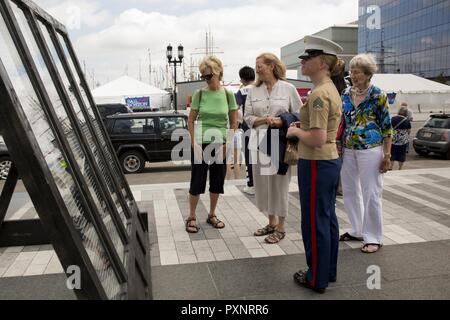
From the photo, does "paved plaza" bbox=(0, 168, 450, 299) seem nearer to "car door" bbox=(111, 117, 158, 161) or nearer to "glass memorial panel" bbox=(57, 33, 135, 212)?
"glass memorial panel" bbox=(57, 33, 135, 212)

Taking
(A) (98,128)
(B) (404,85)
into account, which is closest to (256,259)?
(A) (98,128)

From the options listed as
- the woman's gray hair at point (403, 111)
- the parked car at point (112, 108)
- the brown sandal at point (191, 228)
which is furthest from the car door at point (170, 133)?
the parked car at point (112, 108)

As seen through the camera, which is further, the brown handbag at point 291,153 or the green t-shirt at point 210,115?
the green t-shirt at point 210,115

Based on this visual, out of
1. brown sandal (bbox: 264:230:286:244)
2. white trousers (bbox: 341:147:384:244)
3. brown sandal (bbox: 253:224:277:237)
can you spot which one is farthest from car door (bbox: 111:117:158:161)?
white trousers (bbox: 341:147:384:244)

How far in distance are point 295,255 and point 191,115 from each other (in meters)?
1.76

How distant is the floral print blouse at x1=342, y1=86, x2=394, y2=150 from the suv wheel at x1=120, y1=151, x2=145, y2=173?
26.7 feet

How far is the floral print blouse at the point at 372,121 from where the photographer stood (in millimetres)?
3920

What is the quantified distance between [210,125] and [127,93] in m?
20.6

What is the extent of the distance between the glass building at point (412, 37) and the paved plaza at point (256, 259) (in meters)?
58.6

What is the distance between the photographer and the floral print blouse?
12.9 feet

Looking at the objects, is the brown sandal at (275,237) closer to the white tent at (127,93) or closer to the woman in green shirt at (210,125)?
the woman in green shirt at (210,125)

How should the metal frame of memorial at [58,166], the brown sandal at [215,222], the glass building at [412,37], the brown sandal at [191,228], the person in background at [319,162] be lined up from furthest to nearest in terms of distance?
1. the glass building at [412,37]
2. the brown sandal at [215,222]
3. the brown sandal at [191,228]
4. the person in background at [319,162]
5. the metal frame of memorial at [58,166]

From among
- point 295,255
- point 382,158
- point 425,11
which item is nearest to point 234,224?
point 295,255
